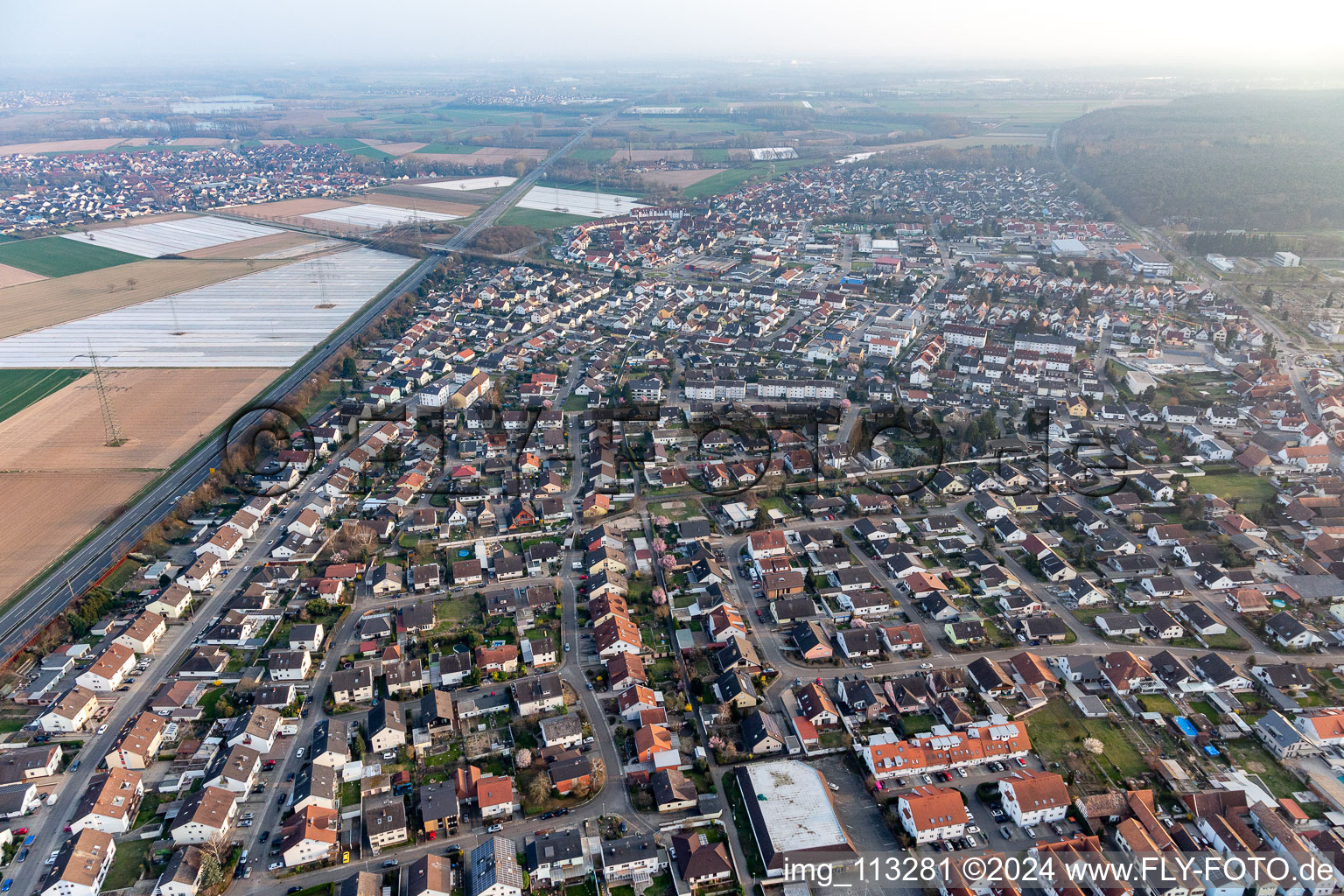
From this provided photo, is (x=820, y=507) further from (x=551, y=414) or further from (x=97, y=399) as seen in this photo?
(x=97, y=399)

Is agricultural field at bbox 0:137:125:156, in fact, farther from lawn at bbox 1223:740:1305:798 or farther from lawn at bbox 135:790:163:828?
lawn at bbox 1223:740:1305:798

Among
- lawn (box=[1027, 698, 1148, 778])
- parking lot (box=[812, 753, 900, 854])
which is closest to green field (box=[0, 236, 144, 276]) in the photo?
parking lot (box=[812, 753, 900, 854])

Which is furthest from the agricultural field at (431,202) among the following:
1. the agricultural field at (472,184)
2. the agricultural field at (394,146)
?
the agricultural field at (394,146)

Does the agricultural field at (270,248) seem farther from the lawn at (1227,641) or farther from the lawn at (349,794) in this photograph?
the lawn at (1227,641)

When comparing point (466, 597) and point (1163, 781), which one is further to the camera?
point (466, 597)

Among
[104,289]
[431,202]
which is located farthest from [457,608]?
[431,202]

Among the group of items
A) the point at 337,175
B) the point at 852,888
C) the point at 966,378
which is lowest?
the point at 852,888

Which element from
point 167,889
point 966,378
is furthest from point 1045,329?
point 167,889
